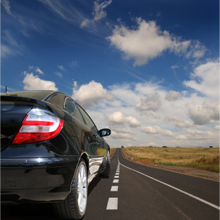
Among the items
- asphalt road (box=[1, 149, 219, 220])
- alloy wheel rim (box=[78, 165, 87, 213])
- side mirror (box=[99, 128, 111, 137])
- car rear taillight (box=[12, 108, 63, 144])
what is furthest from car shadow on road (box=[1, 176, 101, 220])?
side mirror (box=[99, 128, 111, 137])

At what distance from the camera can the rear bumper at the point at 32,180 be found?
2.03 metres

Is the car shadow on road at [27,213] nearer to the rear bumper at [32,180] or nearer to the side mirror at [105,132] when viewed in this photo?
the rear bumper at [32,180]

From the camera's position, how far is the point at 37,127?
7.38 feet

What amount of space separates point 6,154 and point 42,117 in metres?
0.53

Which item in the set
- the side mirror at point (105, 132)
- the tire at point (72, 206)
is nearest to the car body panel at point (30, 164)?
the tire at point (72, 206)

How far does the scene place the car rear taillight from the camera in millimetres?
2160

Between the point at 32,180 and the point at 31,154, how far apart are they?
263 millimetres

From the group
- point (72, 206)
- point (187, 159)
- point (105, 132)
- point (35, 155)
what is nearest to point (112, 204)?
point (72, 206)

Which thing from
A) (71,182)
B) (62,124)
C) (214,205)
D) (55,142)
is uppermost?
(62,124)

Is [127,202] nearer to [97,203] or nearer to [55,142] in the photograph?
[97,203]

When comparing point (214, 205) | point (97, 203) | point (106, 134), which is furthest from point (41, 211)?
point (214, 205)

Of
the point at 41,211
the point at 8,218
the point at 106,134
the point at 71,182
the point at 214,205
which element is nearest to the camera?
the point at 71,182

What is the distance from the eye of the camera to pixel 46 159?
219cm

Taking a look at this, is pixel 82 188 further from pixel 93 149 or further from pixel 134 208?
pixel 134 208
